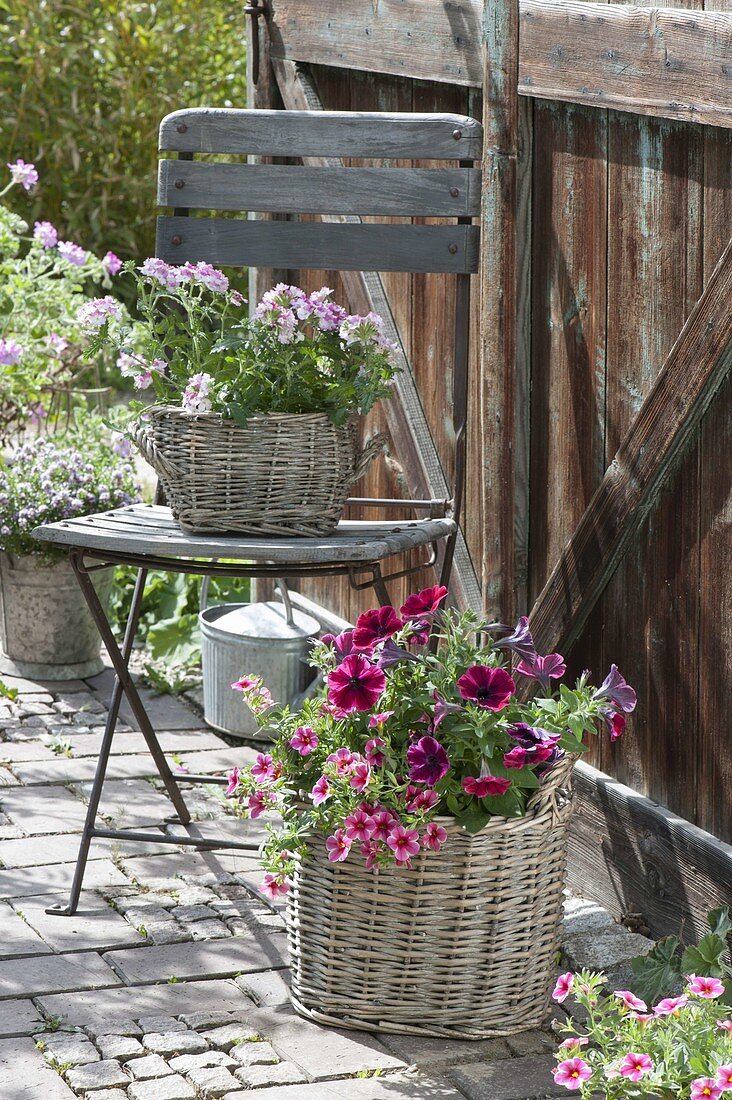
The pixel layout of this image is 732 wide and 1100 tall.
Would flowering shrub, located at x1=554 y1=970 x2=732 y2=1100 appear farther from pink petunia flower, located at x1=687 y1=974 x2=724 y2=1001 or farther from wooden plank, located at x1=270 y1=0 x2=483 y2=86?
wooden plank, located at x1=270 y1=0 x2=483 y2=86

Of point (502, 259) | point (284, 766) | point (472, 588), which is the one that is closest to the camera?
point (284, 766)

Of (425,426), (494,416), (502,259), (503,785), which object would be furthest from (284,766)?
(425,426)

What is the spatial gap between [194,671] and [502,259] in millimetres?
2333

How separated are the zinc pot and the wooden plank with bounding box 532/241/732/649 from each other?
2025 mm

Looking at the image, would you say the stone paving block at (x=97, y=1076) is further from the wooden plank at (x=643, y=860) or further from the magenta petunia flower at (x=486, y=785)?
the wooden plank at (x=643, y=860)

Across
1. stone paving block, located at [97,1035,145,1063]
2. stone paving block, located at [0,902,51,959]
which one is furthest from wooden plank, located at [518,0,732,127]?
stone paving block, located at [0,902,51,959]

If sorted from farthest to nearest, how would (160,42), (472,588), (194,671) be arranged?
1. (160,42)
2. (194,671)
3. (472,588)

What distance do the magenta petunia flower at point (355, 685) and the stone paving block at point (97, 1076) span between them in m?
0.78

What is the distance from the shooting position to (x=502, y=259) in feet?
10.7

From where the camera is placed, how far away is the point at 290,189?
369 centimetres

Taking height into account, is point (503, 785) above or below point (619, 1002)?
above

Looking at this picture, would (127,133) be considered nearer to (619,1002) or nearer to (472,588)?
(472,588)

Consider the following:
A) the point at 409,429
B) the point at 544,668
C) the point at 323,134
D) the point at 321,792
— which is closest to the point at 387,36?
the point at 323,134

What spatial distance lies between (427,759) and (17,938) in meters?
1.14
